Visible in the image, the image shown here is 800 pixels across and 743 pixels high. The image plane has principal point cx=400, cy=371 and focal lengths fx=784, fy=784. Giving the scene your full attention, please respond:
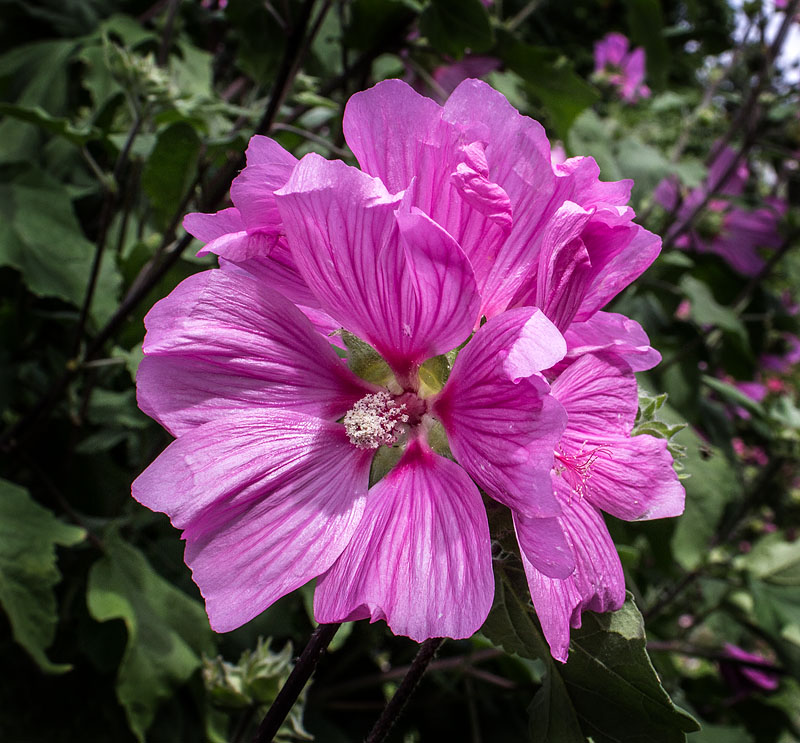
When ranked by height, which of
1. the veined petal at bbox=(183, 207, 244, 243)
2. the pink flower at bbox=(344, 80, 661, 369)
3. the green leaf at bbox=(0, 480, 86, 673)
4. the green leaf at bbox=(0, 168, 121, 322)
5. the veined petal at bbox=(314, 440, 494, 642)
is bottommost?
the green leaf at bbox=(0, 480, 86, 673)

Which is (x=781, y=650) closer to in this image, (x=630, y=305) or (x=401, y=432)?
(x=630, y=305)

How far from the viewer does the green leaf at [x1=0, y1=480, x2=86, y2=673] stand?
3.67 feet

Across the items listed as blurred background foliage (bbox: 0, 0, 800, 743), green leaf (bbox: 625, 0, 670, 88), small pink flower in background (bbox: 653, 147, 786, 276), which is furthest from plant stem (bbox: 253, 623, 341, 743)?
small pink flower in background (bbox: 653, 147, 786, 276)

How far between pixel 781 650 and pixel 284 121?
153 centimetres

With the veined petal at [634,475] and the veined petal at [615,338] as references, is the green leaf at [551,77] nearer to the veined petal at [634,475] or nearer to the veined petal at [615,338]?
the veined petal at [615,338]

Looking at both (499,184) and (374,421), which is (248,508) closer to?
(374,421)

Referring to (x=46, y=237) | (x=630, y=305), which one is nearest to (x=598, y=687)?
(x=46, y=237)

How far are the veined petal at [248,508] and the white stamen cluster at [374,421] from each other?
41 mm

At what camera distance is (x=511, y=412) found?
58 cm

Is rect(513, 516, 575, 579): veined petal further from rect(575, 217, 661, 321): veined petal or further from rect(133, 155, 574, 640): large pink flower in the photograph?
rect(575, 217, 661, 321): veined petal

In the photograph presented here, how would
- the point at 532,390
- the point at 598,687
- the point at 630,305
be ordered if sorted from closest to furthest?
the point at 532,390, the point at 598,687, the point at 630,305

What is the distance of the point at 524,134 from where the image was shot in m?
0.63

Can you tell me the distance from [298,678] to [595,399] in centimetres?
32

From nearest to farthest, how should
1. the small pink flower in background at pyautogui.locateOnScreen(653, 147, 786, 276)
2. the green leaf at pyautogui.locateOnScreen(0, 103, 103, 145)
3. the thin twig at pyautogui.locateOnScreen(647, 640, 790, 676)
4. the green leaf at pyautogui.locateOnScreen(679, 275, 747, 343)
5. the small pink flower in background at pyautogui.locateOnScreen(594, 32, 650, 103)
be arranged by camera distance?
1. the green leaf at pyautogui.locateOnScreen(0, 103, 103, 145)
2. the thin twig at pyautogui.locateOnScreen(647, 640, 790, 676)
3. the green leaf at pyautogui.locateOnScreen(679, 275, 747, 343)
4. the small pink flower in background at pyautogui.locateOnScreen(653, 147, 786, 276)
5. the small pink flower in background at pyautogui.locateOnScreen(594, 32, 650, 103)
